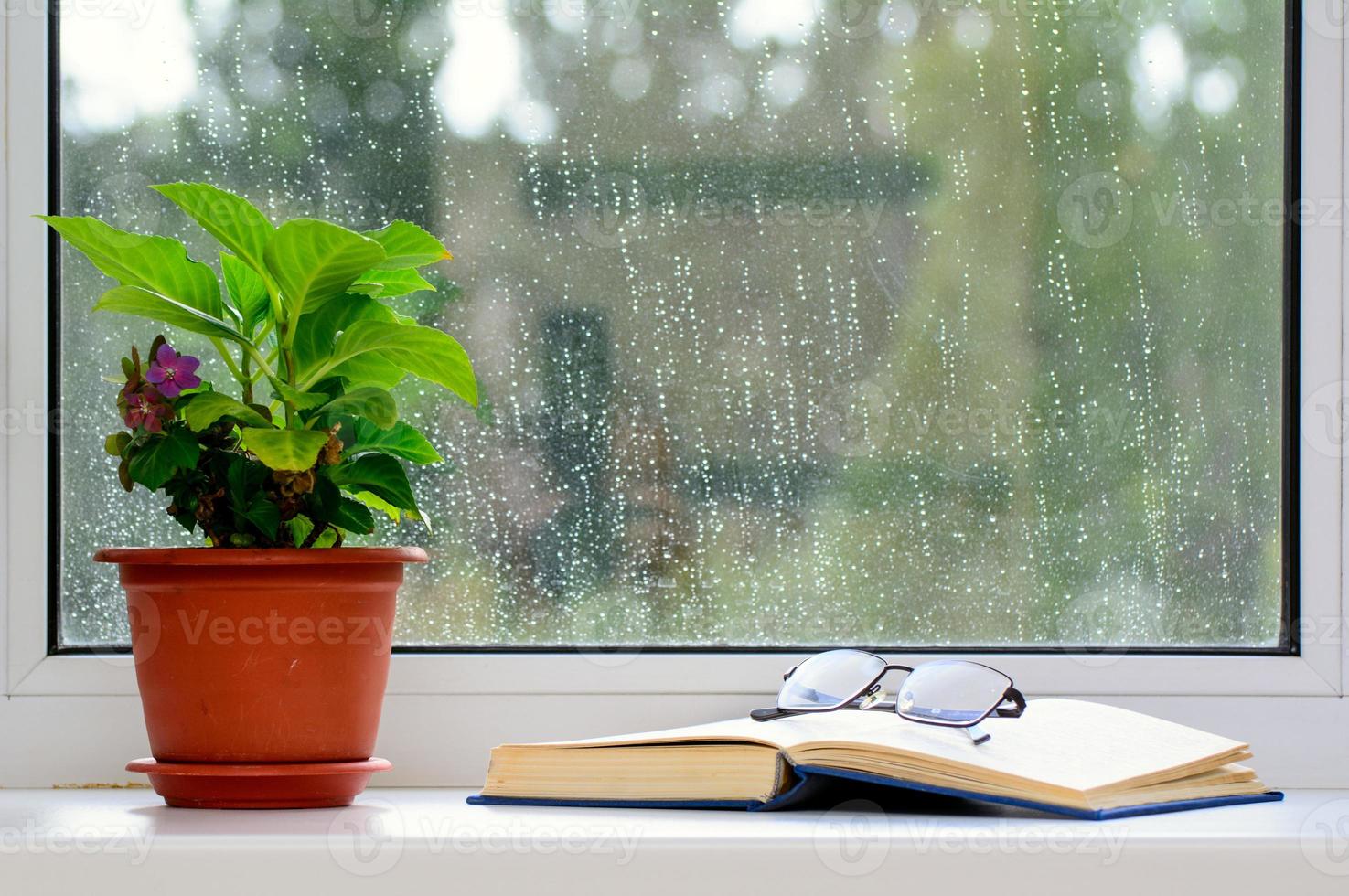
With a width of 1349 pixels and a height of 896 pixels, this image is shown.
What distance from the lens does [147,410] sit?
0.83 meters

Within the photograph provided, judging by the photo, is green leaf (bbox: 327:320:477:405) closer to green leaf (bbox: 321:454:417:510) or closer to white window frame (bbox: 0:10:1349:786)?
green leaf (bbox: 321:454:417:510)

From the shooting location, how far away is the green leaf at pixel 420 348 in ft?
2.71

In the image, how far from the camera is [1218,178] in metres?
1.12

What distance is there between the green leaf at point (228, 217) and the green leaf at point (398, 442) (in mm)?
138

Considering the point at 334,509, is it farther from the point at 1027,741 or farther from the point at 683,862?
the point at 1027,741

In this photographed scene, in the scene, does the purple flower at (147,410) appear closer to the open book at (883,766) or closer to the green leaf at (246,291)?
the green leaf at (246,291)

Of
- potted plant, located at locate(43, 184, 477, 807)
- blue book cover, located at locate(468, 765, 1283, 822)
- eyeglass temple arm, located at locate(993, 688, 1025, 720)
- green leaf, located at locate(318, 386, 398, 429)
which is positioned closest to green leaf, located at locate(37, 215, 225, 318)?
potted plant, located at locate(43, 184, 477, 807)

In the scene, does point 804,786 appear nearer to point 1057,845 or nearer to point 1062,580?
point 1057,845

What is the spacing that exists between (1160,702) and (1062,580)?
13cm

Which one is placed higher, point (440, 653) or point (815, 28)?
point (815, 28)

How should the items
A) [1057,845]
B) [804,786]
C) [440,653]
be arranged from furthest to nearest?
1. [440,653]
2. [804,786]
3. [1057,845]

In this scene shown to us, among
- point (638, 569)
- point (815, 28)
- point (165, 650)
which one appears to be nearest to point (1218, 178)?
point (815, 28)

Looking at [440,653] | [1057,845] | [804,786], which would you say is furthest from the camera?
[440,653]

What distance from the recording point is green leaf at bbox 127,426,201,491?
0.82 metres
